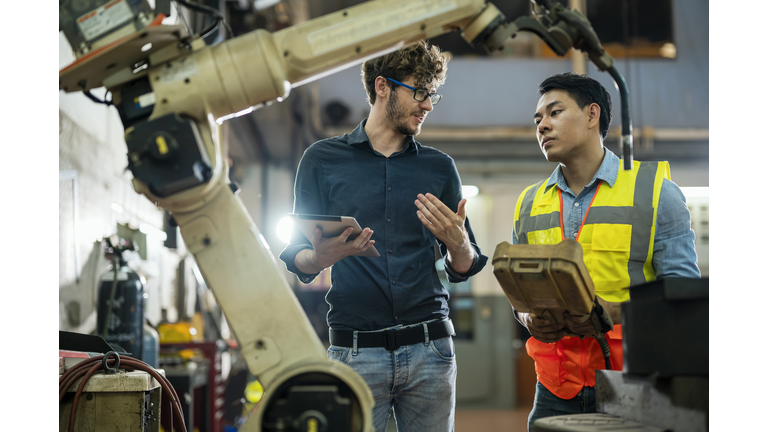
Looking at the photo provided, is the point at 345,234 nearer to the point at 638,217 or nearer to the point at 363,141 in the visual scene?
the point at 363,141

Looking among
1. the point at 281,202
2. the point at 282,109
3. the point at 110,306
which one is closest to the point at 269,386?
the point at 110,306

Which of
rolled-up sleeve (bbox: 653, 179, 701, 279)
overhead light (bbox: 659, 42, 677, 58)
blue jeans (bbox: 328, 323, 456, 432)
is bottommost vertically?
blue jeans (bbox: 328, 323, 456, 432)

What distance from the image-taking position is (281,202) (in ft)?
23.1

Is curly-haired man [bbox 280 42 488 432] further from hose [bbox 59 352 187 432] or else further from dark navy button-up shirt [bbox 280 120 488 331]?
hose [bbox 59 352 187 432]

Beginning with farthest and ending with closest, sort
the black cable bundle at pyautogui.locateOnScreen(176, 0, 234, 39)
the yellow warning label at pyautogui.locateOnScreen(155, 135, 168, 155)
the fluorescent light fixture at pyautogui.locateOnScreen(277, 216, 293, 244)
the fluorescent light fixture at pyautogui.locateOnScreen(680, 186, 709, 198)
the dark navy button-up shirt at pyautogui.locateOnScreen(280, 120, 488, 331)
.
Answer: the fluorescent light fixture at pyautogui.locateOnScreen(277, 216, 293, 244) → the fluorescent light fixture at pyautogui.locateOnScreen(680, 186, 709, 198) → the dark navy button-up shirt at pyautogui.locateOnScreen(280, 120, 488, 331) → the black cable bundle at pyautogui.locateOnScreen(176, 0, 234, 39) → the yellow warning label at pyautogui.locateOnScreen(155, 135, 168, 155)

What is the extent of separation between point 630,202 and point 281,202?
571 cm

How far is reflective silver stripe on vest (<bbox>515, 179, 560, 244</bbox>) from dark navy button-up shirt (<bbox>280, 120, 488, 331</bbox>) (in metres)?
0.22

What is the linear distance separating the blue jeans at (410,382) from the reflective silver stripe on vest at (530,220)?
20.0 inches

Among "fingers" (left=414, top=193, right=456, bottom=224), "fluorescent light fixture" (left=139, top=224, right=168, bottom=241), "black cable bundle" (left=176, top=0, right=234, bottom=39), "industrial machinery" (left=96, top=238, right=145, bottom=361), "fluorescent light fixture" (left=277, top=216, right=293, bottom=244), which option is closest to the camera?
"black cable bundle" (left=176, top=0, right=234, bottom=39)

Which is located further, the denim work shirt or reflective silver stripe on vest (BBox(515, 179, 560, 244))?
reflective silver stripe on vest (BBox(515, 179, 560, 244))

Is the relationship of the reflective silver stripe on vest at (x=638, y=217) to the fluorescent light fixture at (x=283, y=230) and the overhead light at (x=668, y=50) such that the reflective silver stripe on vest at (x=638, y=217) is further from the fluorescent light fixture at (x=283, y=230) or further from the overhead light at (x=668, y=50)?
the overhead light at (x=668, y=50)

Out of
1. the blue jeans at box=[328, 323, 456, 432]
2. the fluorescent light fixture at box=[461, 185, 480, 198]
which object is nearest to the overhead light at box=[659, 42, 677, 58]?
the fluorescent light fixture at box=[461, 185, 480, 198]

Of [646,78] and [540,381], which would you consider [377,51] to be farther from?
[646,78]

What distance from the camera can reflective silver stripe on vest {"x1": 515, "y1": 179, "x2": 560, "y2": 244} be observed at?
Answer: 71.5 inches
